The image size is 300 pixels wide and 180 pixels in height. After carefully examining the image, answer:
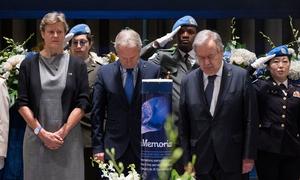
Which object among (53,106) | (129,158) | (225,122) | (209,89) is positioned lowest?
(129,158)

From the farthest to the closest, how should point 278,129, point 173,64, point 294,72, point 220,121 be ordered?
point 294,72 → point 278,129 → point 173,64 → point 220,121

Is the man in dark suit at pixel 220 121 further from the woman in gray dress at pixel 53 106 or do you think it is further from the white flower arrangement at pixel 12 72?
the white flower arrangement at pixel 12 72

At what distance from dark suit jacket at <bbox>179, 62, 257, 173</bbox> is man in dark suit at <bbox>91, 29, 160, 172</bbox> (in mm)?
382

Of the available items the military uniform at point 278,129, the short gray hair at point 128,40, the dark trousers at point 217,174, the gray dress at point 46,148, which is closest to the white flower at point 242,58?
the military uniform at point 278,129

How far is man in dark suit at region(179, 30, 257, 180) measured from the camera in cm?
432

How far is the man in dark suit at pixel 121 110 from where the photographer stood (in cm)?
462

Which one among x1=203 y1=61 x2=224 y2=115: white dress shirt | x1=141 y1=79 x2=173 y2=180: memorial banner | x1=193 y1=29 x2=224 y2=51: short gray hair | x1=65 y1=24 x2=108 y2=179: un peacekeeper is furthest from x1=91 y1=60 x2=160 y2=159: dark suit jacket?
x1=141 y1=79 x2=173 y2=180: memorial banner

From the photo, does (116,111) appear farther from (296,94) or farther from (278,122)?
(296,94)

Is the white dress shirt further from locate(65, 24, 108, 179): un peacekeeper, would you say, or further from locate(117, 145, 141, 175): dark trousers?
locate(65, 24, 108, 179): un peacekeeper

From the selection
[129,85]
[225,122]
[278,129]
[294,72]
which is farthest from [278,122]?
[129,85]

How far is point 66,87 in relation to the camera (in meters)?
4.63

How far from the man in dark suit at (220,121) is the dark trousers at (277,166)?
84cm

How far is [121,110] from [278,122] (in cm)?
130

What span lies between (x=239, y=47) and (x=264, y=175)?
3.83 feet
